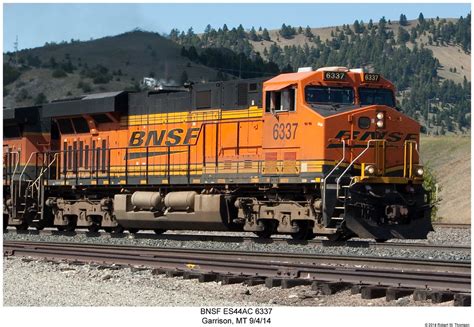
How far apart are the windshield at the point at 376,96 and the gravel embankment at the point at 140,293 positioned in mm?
6286

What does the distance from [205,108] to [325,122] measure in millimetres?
3712

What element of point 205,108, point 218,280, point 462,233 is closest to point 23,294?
point 218,280

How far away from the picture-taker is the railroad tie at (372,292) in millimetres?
11109

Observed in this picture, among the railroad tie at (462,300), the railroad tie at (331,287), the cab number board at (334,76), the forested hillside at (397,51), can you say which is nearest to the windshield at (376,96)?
the cab number board at (334,76)

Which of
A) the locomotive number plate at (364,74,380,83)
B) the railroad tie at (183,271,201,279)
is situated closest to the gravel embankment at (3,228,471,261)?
the locomotive number plate at (364,74,380,83)

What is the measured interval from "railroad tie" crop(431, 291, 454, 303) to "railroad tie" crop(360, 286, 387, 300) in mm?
739

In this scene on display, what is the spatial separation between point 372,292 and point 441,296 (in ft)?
2.98

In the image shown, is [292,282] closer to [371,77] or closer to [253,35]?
[371,77]

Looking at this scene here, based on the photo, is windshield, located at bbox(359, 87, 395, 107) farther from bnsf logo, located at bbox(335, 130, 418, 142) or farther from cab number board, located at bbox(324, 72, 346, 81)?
bnsf logo, located at bbox(335, 130, 418, 142)

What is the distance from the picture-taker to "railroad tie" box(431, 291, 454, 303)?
10.5 metres

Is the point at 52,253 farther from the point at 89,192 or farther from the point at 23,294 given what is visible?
the point at 89,192

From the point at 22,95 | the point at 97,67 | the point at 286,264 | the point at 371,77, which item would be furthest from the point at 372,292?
the point at 97,67

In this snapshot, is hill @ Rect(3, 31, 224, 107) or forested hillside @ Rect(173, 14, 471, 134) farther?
forested hillside @ Rect(173, 14, 471, 134)

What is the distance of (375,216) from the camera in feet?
57.4
